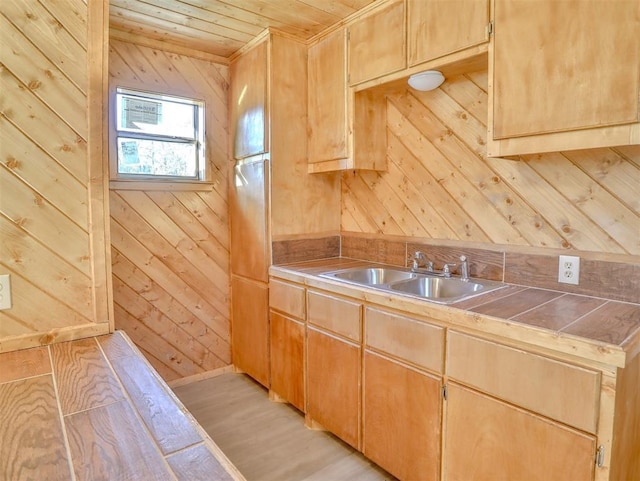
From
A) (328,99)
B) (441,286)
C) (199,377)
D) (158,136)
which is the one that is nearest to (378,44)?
(328,99)

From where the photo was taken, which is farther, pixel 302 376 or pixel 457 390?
pixel 302 376

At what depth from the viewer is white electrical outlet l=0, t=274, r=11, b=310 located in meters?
1.35

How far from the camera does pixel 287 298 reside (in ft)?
8.36

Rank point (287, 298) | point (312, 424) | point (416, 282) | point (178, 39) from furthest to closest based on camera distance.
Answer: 1. point (178, 39)
2. point (287, 298)
3. point (312, 424)
4. point (416, 282)

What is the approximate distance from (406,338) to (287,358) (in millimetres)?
1057

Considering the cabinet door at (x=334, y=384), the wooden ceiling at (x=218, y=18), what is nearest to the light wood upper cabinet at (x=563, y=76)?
the wooden ceiling at (x=218, y=18)

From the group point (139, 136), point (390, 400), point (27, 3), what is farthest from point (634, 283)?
point (139, 136)

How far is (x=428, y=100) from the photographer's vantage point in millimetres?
2379

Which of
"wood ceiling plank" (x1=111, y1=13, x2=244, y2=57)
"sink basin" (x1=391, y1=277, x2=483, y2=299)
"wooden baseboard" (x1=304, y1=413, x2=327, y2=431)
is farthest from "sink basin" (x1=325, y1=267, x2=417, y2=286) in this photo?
"wood ceiling plank" (x1=111, y1=13, x2=244, y2=57)

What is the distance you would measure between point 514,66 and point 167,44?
2.29 meters

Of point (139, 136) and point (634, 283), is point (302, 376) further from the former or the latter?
point (139, 136)

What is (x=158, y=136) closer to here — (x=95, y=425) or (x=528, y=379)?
(x=95, y=425)

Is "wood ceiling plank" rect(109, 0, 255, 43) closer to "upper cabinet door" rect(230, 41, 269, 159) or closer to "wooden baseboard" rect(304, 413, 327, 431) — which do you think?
"upper cabinet door" rect(230, 41, 269, 159)


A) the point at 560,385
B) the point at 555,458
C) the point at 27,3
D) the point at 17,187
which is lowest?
the point at 555,458
